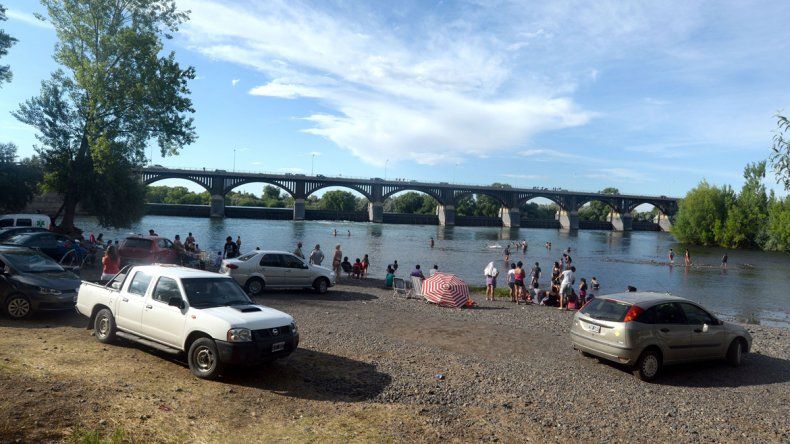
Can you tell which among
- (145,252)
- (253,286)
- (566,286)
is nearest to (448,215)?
(566,286)

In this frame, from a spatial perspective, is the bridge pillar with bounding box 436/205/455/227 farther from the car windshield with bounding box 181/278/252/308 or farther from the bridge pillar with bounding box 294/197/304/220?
the car windshield with bounding box 181/278/252/308

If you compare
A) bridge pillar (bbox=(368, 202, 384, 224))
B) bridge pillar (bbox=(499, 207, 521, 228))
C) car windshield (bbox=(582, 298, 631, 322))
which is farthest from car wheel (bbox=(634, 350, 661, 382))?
bridge pillar (bbox=(499, 207, 521, 228))

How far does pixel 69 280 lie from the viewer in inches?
472

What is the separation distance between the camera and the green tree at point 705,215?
86312 millimetres

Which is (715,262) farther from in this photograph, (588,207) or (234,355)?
(588,207)

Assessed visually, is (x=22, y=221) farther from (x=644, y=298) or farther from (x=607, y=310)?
(x=644, y=298)

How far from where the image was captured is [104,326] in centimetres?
944

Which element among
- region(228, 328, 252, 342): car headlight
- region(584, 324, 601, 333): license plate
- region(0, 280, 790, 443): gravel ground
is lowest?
region(0, 280, 790, 443): gravel ground

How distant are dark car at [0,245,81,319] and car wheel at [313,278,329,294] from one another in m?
7.86

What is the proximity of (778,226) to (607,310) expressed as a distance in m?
85.0

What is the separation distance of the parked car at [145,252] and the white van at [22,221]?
10222mm

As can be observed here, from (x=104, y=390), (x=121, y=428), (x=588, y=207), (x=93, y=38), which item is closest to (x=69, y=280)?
(x=104, y=390)

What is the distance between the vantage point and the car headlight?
297 inches

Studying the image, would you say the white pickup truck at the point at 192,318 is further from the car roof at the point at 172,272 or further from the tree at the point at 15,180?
the tree at the point at 15,180
